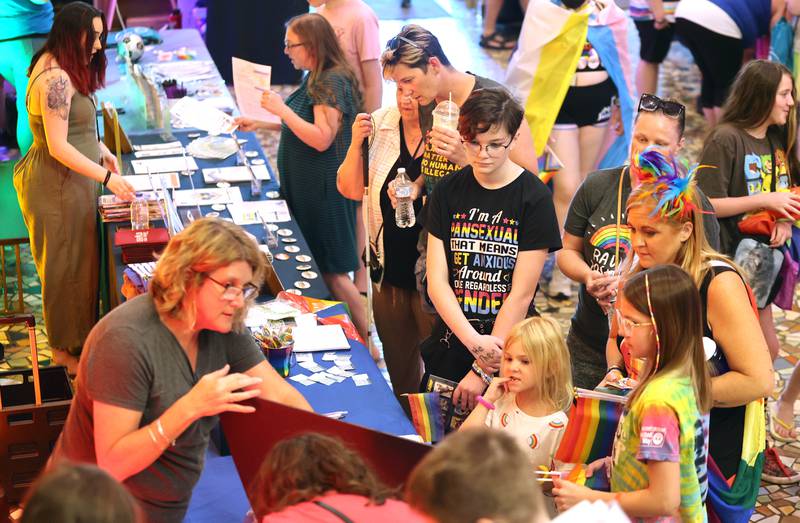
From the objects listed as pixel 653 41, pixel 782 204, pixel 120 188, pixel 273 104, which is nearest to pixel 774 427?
pixel 782 204

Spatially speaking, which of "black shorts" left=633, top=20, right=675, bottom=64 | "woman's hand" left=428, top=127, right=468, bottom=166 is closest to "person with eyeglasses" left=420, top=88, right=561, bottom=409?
"woman's hand" left=428, top=127, right=468, bottom=166

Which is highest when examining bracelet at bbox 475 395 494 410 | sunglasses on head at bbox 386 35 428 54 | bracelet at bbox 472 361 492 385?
sunglasses on head at bbox 386 35 428 54

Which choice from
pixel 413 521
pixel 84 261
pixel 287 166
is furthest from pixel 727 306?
pixel 84 261

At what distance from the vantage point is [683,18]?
Answer: 7152 millimetres

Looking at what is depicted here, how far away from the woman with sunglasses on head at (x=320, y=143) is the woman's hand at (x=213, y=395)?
2482 millimetres

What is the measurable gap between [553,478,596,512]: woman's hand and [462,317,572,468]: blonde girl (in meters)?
0.38

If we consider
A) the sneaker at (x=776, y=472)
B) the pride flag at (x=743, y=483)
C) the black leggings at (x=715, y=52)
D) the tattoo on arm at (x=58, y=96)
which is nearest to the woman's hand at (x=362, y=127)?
the tattoo on arm at (x=58, y=96)

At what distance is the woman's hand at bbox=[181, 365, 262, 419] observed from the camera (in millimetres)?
2523

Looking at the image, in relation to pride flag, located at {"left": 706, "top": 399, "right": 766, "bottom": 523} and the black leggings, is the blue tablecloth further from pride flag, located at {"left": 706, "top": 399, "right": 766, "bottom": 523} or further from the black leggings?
the black leggings

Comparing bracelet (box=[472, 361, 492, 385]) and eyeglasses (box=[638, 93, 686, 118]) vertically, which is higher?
eyeglasses (box=[638, 93, 686, 118])

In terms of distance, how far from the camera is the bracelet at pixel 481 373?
349 centimetres

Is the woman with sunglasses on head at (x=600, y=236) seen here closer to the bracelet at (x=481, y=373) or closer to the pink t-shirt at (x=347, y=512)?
the bracelet at (x=481, y=373)

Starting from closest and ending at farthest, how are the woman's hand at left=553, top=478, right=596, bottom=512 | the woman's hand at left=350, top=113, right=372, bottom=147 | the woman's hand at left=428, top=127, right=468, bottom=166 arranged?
the woman's hand at left=553, top=478, right=596, bottom=512 < the woman's hand at left=428, top=127, right=468, bottom=166 < the woman's hand at left=350, top=113, right=372, bottom=147

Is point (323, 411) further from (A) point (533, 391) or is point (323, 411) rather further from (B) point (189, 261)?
(B) point (189, 261)
